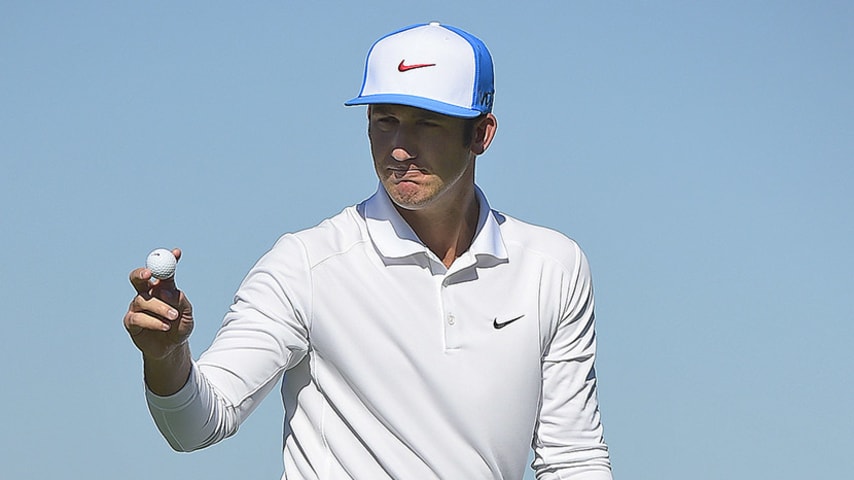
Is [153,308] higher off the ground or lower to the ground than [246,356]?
higher

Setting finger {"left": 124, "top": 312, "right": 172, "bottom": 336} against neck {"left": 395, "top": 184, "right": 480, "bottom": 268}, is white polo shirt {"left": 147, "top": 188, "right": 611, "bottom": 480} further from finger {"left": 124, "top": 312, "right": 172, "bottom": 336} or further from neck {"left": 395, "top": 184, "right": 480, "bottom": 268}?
finger {"left": 124, "top": 312, "right": 172, "bottom": 336}

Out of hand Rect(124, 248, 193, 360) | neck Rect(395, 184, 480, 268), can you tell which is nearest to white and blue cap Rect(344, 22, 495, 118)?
neck Rect(395, 184, 480, 268)

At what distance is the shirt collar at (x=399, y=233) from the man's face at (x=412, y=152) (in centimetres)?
12

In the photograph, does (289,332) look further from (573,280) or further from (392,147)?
(573,280)

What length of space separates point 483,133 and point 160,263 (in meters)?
1.59

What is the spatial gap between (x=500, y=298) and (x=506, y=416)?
380 millimetres

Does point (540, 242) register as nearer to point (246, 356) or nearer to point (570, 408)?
point (570, 408)

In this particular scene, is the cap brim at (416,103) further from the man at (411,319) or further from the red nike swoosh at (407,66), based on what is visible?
the red nike swoosh at (407,66)

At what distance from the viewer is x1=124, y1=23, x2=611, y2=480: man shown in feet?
14.6

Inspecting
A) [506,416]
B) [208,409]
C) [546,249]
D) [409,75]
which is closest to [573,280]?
[546,249]

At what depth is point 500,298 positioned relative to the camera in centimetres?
473

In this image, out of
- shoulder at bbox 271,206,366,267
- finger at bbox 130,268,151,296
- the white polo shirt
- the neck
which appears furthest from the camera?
the neck

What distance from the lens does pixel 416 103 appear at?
14.6 feet

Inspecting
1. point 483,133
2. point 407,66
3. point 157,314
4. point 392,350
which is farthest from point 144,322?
point 483,133
